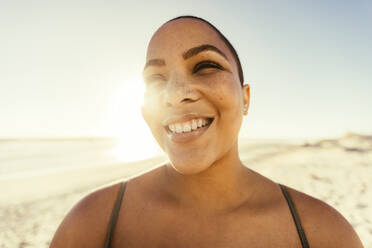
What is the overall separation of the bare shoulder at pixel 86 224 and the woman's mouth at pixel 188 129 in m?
0.74

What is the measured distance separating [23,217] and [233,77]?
5618mm

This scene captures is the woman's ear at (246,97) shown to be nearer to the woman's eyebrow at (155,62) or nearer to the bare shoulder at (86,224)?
the woman's eyebrow at (155,62)

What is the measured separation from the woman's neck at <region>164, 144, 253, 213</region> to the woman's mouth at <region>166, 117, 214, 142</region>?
41 centimetres

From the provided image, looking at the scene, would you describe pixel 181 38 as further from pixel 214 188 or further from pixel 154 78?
pixel 214 188

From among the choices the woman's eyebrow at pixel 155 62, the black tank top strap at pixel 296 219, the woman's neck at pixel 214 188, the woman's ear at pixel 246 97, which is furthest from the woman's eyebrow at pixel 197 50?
the black tank top strap at pixel 296 219

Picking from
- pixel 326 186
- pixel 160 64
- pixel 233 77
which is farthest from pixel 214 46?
pixel 326 186

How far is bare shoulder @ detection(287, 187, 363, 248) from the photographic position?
1.71m

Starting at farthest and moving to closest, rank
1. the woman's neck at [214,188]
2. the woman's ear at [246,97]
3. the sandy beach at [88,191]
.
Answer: the sandy beach at [88,191], the woman's ear at [246,97], the woman's neck at [214,188]

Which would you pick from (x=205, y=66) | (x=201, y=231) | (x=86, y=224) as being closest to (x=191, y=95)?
(x=205, y=66)

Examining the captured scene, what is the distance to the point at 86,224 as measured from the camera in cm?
171

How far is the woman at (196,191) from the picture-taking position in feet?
5.08

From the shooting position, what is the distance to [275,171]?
9.90 meters

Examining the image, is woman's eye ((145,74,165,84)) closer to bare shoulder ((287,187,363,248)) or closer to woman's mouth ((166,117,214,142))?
woman's mouth ((166,117,214,142))

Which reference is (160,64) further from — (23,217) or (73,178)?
(73,178)
